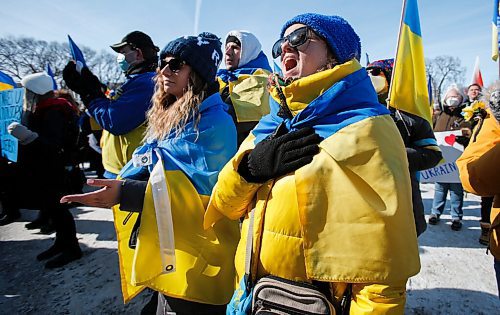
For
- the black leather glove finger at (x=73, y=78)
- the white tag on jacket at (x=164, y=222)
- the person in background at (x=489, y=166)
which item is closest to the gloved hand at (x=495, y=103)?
the person in background at (x=489, y=166)

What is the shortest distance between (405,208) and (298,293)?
0.48 meters

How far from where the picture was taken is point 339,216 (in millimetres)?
1063

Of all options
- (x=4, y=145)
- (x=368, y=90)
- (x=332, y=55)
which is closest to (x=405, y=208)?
(x=368, y=90)

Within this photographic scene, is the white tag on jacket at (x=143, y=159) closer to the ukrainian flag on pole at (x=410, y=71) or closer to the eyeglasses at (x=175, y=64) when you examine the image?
the eyeglasses at (x=175, y=64)

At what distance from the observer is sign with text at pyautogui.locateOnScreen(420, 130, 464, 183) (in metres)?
4.89

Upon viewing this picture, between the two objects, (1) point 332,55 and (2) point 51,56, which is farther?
(2) point 51,56

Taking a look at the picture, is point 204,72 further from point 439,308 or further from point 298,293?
point 439,308

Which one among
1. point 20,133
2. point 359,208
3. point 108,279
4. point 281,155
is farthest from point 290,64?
point 20,133

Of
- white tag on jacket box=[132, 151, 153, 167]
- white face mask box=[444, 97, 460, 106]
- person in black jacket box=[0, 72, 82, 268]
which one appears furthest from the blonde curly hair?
white face mask box=[444, 97, 460, 106]

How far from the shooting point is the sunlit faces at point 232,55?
3.61 meters

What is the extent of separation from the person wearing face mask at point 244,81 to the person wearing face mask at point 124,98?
0.82 m

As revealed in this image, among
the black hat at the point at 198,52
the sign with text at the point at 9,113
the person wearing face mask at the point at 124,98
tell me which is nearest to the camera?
the black hat at the point at 198,52

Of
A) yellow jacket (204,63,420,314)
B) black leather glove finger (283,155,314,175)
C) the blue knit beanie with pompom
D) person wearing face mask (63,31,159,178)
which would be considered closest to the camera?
yellow jacket (204,63,420,314)

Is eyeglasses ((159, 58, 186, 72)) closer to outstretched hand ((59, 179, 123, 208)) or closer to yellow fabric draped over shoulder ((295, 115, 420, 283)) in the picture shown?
outstretched hand ((59, 179, 123, 208))
